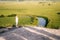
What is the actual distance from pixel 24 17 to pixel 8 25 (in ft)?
0.99

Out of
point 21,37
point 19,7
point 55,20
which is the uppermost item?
point 19,7

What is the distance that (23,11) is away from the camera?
232 cm

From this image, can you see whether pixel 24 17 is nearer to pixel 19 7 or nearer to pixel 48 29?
pixel 19 7

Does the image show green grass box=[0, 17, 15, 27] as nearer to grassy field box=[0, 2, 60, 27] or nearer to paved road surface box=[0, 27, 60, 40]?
grassy field box=[0, 2, 60, 27]

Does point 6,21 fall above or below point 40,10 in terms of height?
below

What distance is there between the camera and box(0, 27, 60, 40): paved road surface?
1931 millimetres

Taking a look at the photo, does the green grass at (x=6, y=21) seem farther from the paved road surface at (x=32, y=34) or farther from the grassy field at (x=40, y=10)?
the paved road surface at (x=32, y=34)

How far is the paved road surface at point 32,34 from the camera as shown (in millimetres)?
1931

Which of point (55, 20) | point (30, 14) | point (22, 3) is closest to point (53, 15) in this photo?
point (55, 20)

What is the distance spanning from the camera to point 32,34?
2010 mm

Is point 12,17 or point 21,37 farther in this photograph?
point 12,17

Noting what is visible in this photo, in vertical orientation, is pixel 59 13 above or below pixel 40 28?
above

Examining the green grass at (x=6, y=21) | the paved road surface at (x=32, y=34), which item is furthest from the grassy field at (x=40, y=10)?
the paved road surface at (x=32, y=34)

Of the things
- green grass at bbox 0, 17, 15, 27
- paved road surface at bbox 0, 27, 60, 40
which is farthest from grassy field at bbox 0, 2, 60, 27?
paved road surface at bbox 0, 27, 60, 40
